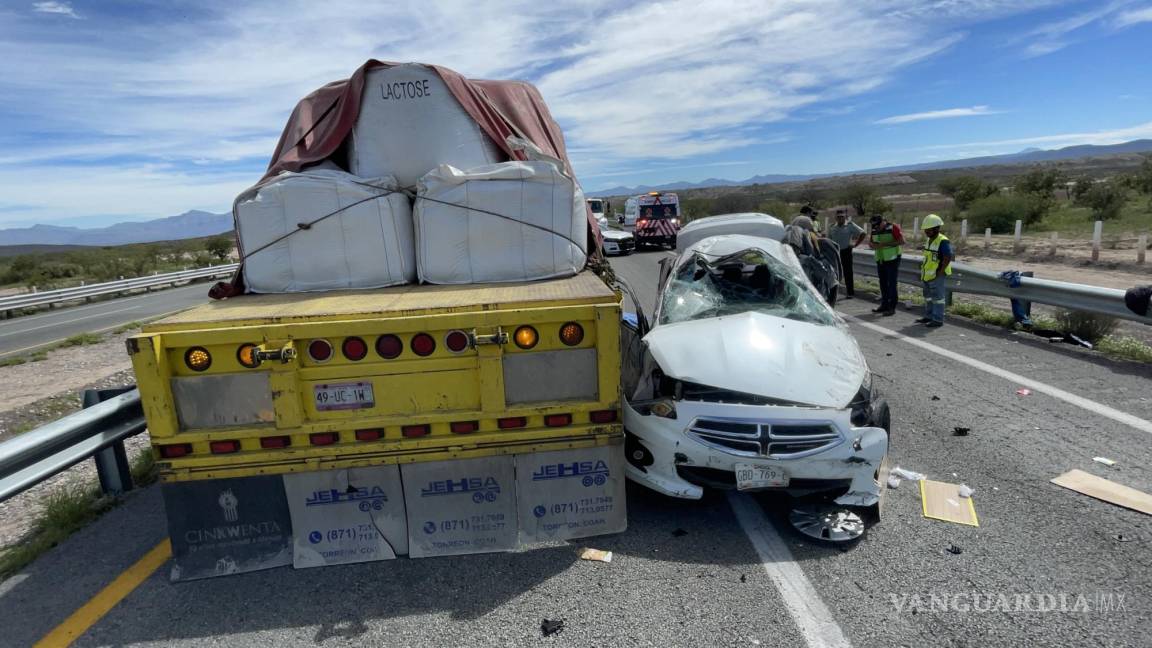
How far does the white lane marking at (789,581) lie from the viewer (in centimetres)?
287

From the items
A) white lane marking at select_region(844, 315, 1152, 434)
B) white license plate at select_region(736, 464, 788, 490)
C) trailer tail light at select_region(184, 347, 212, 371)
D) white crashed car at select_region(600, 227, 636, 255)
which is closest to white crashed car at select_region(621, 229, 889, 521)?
white license plate at select_region(736, 464, 788, 490)

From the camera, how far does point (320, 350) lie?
333 centimetres

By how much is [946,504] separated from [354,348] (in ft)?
12.0

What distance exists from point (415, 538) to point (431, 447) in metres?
0.58

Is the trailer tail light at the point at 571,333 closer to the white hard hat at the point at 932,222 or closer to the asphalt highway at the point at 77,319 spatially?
the white hard hat at the point at 932,222

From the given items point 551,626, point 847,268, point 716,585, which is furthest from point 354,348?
point 847,268

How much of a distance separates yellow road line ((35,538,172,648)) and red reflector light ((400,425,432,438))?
166 cm

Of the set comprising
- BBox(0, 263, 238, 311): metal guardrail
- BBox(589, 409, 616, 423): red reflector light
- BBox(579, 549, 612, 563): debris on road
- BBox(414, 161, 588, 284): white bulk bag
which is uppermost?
BBox(414, 161, 588, 284): white bulk bag

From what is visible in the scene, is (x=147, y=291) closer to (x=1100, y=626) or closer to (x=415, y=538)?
(x=415, y=538)

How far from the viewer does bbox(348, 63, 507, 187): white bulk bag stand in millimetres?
4543

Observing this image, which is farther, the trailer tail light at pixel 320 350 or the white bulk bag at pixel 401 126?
the white bulk bag at pixel 401 126

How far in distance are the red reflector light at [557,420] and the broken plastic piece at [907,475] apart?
8.08ft

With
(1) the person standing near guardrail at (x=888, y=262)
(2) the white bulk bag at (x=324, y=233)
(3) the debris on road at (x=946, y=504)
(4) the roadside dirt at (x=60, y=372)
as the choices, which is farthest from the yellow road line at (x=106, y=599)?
(1) the person standing near guardrail at (x=888, y=262)

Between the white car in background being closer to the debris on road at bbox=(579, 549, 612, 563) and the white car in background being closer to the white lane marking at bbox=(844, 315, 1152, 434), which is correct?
the debris on road at bbox=(579, 549, 612, 563)
